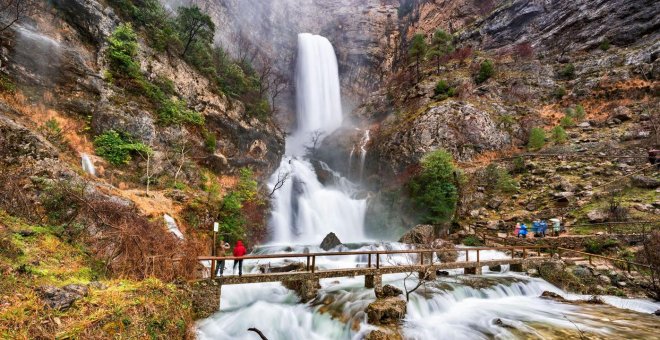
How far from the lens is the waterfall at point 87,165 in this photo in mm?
15964

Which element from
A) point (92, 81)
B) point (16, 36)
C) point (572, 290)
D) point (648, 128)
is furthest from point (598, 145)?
point (16, 36)

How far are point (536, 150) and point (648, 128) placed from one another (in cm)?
743

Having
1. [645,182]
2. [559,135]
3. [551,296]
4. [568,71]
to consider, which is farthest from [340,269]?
[568,71]

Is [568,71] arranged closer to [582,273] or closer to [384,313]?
[582,273]

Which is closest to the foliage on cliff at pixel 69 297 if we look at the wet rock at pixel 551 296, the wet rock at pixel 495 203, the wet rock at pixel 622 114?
the wet rock at pixel 551 296

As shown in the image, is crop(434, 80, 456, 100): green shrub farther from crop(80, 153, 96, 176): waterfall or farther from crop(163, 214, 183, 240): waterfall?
crop(80, 153, 96, 176): waterfall

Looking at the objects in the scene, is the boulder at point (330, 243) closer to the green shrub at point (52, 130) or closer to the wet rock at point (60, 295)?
the green shrub at point (52, 130)

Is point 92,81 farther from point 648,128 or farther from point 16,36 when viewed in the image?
point 648,128

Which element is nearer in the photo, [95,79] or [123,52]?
[95,79]

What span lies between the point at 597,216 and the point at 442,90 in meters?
22.5

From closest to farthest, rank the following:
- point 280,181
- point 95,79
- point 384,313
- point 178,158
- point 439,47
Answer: point 384,313 → point 95,79 → point 178,158 → point 280,181 → point 439,47

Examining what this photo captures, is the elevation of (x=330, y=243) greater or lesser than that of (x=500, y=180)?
lesser

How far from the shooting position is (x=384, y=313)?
891cm

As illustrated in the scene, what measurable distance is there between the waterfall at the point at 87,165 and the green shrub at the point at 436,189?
69.9ft
